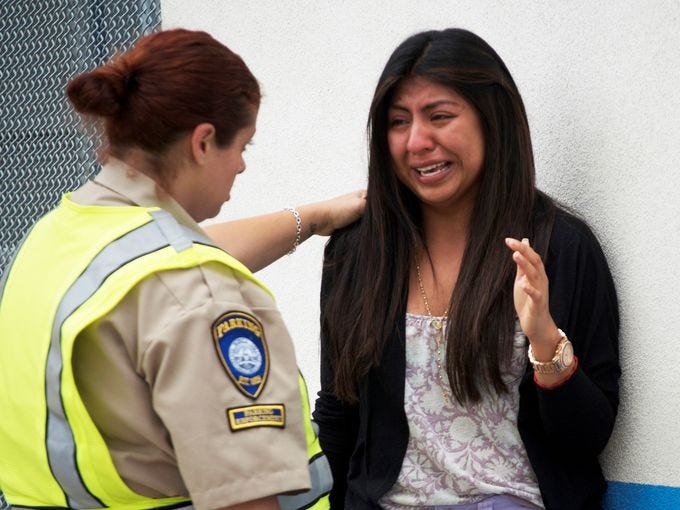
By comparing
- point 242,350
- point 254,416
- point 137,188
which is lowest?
point 254,416

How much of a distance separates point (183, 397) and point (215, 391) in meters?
0.05

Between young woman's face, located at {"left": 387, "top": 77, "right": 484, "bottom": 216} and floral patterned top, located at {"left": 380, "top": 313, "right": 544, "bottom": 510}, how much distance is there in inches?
13.0

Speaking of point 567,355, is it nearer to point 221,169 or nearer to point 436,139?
point 436,139

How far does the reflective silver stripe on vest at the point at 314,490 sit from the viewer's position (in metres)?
2.06

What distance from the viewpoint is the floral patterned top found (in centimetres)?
269

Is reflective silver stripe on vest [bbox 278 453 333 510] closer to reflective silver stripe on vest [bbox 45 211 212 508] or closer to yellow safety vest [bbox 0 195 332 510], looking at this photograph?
yellow safety vest [bbox 0 195 332 510]

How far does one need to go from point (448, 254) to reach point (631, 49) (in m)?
0.66

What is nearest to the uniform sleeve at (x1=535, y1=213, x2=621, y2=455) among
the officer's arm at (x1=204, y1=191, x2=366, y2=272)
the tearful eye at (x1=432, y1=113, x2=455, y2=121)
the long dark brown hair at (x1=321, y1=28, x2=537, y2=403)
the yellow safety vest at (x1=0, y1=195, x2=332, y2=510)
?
the long dark brown hair at (x1=321, y1=28, x2=537, y2=403)

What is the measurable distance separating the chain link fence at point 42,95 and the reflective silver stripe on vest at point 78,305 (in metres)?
2.60

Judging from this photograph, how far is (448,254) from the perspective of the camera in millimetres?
2918

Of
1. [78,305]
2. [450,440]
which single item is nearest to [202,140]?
[78,305]

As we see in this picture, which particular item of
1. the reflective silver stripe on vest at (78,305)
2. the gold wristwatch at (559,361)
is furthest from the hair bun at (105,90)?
the gold wristwatch at (559,361)

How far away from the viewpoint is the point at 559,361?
8.11 feet

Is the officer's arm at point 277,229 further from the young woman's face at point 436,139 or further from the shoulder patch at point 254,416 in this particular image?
the shoulder patch at point 254,416
